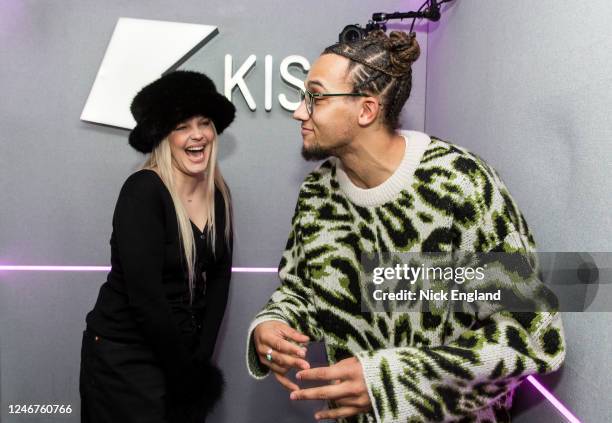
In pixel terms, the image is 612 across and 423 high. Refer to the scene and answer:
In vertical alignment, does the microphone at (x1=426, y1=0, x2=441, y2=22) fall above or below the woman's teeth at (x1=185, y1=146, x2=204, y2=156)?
above

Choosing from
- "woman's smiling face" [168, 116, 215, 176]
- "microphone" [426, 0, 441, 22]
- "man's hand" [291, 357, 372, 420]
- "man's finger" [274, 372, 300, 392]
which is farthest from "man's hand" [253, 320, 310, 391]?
"microphone" [426, 0, 441, 22]

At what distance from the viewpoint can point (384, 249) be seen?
1.48 m

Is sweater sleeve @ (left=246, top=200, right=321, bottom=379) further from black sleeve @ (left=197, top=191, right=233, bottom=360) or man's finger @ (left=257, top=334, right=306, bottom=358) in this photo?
black sleeve @ (left=197, top=191, right=233, bottom=360)

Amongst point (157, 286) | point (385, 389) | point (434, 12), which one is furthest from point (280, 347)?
point (434, 12)

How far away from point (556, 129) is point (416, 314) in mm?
594

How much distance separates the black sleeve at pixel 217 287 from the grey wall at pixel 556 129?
102 centimetres

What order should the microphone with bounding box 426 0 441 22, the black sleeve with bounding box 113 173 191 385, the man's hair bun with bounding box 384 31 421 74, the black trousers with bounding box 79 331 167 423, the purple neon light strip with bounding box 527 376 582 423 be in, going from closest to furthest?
the purple neon light strip with bounding box 527 376 582 423, the man's hair bun with bounding box 384 31 421 74, the black sleeve with bounding box 113 173 191 385, the black trousers with bounding box 79 331 167 423, the microphone with bounding box 426 0 441 22

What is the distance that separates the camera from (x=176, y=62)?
2604 millimetres

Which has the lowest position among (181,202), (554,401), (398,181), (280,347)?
(554,401)

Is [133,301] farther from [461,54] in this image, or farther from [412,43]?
[461,54]

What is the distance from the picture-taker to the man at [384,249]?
4.00 ft

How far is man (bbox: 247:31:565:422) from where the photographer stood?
1.22 m

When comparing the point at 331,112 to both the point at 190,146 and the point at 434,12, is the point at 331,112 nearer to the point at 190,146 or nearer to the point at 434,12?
the point at 190,146

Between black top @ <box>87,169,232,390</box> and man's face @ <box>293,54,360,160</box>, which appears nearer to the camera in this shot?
man's face @ <box>293,54,360,160</box>
